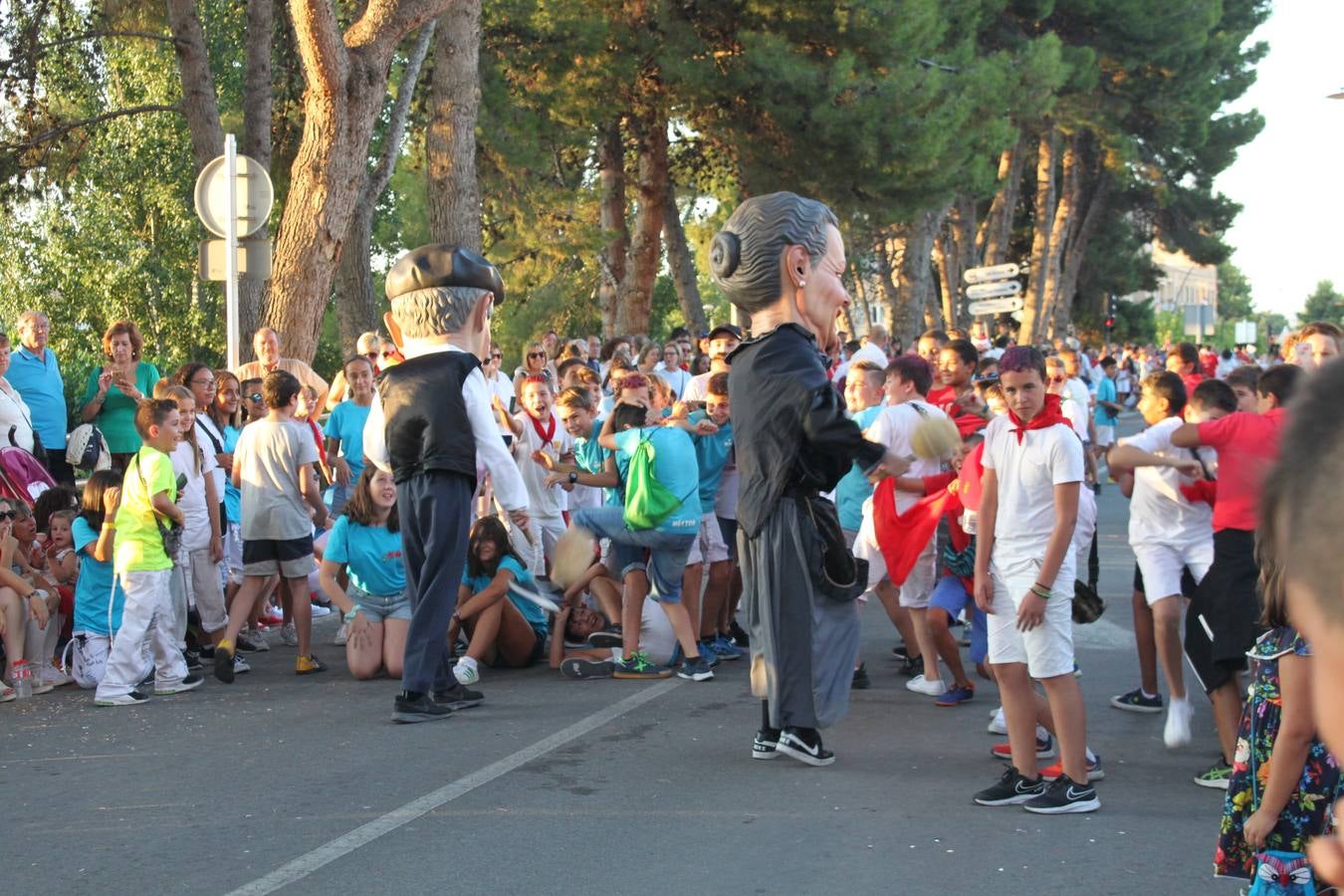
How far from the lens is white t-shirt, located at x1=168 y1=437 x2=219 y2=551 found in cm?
873

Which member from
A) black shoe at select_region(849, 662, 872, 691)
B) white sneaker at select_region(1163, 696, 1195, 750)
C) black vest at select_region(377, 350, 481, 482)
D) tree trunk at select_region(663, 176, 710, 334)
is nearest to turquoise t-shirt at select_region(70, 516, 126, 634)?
black vest at select_region(377, 350, 481, 482)

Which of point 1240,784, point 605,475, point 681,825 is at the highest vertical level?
point 605,475

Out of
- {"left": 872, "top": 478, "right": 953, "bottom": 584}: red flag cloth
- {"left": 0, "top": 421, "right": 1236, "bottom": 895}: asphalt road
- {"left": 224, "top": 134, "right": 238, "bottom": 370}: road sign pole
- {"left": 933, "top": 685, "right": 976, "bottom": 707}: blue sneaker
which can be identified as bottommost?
{"left": 0, "top": 421, "right": 1236, "bottom": 895}: asphalt road

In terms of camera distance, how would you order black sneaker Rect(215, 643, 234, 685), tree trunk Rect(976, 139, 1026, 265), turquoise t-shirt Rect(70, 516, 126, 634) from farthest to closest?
tree trunk Rect(976, 139, 1026, 265) < black sneaker Rect(215, 643, 234, 685) < turquoise t-shirt Rect(70, 516, 126, 634)

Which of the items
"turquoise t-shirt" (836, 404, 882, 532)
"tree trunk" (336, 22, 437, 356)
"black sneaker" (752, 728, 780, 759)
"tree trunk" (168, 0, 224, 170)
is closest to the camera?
"black sneaker" (752, 728, 780, 759)

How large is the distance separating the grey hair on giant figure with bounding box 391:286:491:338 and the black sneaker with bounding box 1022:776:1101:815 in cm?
361

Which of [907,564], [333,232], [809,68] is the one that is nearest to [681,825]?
[907,564]

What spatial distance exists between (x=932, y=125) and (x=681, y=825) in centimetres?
1936

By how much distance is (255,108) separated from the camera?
16297mm

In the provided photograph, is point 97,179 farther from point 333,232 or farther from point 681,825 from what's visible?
point 681,825

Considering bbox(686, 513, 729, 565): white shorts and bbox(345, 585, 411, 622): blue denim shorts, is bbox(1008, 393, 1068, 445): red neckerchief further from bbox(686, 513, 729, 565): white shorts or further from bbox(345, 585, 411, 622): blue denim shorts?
bbox(345, 585, 411, 622): blue denim shorts

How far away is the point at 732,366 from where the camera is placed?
6410mm

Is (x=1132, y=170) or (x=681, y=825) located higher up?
(x=1132, y=170)

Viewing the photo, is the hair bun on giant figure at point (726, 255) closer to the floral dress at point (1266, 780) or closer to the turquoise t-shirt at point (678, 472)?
the turquoise t-shirt at point (678, 472)
